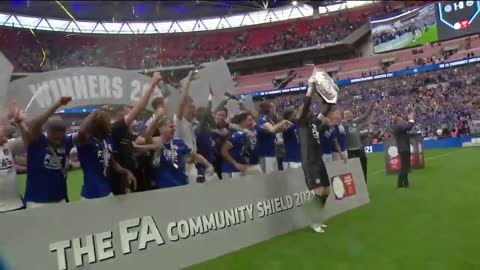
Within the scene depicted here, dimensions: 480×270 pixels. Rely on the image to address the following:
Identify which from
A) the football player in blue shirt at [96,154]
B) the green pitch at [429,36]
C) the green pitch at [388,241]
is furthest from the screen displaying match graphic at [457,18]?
the football player in blue shirt at [96,154]

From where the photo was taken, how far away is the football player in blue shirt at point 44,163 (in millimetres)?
4273

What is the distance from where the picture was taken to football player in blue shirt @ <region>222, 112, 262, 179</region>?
7.11 m

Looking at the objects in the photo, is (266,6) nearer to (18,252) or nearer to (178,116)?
(178,116)

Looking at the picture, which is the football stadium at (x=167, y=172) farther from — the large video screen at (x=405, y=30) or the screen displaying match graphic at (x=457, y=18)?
the large video screen at (x=405, y=30)

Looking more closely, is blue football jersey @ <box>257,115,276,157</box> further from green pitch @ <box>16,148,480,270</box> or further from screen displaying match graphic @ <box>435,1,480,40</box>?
screen displaying match graphic @ <box>435,1,480,40</box>

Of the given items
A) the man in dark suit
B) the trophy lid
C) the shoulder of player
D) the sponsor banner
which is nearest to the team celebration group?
the shoulder of player

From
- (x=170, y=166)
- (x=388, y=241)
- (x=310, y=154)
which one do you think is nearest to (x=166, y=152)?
(x=170, y=166)

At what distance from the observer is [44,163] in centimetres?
431

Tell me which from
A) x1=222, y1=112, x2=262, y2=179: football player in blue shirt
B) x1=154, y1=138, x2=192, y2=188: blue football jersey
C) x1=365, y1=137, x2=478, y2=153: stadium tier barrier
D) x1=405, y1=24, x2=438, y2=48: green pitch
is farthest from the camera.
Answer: x1=405, y1=24, x2=438, y2=48: green pitch

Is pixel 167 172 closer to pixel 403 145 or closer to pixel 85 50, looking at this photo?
pixel 85 50

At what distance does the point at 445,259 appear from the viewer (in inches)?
179

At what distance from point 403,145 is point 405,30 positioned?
28.9 metres

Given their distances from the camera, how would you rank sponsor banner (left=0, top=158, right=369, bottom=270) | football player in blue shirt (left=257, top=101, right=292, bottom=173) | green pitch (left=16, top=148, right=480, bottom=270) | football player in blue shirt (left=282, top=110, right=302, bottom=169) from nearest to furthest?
1. sponsor banner (left=0, top=158, right=369, bottom=270)
2. green pitch (left=16, top=148, right=480, bottom=270)
3. football player in blue shirt (left=257, top=101, right=292, bottom=173)
4. football player in blue shirt (left=282, top=110, right=302, bottom=169)

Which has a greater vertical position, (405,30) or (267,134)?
(405,30)
